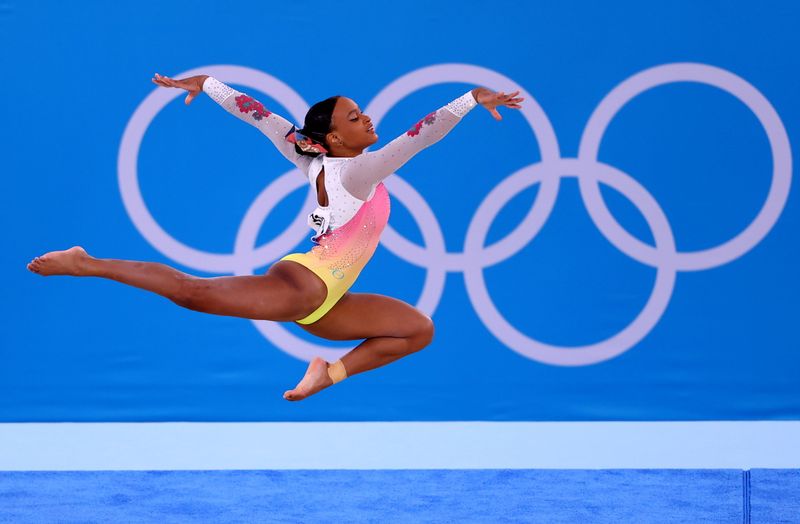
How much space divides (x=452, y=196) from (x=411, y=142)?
13.2 ft

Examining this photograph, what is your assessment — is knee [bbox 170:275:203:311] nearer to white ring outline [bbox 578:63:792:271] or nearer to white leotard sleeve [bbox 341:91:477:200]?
white leotard sleeve [bbox 341:91:477:200]

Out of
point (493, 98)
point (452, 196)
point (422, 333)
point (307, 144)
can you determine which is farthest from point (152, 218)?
point (493, 98)

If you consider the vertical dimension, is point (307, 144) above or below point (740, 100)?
below

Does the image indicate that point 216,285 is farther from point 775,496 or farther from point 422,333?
point 775,496

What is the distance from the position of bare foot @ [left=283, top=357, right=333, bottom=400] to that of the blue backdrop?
360 cm

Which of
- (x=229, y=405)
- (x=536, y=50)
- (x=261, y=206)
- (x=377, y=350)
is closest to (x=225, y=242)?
(x=261, y=206)

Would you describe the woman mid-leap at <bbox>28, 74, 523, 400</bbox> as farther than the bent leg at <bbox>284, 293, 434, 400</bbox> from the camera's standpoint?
No

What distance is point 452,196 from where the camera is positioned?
9023mm

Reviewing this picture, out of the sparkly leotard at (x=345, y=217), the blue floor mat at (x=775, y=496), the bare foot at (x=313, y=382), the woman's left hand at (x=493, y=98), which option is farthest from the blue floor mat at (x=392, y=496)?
the woman's left hand at (x=493, y=98)

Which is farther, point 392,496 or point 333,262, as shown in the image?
point 392,496

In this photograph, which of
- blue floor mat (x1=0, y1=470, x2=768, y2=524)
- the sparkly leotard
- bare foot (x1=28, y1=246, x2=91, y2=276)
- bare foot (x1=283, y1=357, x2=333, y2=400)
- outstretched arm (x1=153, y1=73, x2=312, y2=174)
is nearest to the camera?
bare foot (x1=28, y1=246, x2=91, y2=276)

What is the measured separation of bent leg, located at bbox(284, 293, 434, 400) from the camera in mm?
5402

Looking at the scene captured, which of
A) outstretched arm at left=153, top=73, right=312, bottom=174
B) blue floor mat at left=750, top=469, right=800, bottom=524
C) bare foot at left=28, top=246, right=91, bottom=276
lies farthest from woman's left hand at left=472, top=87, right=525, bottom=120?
blue floor mat at left=750, top=469, right=800, bottom=524

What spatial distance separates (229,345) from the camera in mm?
9180
